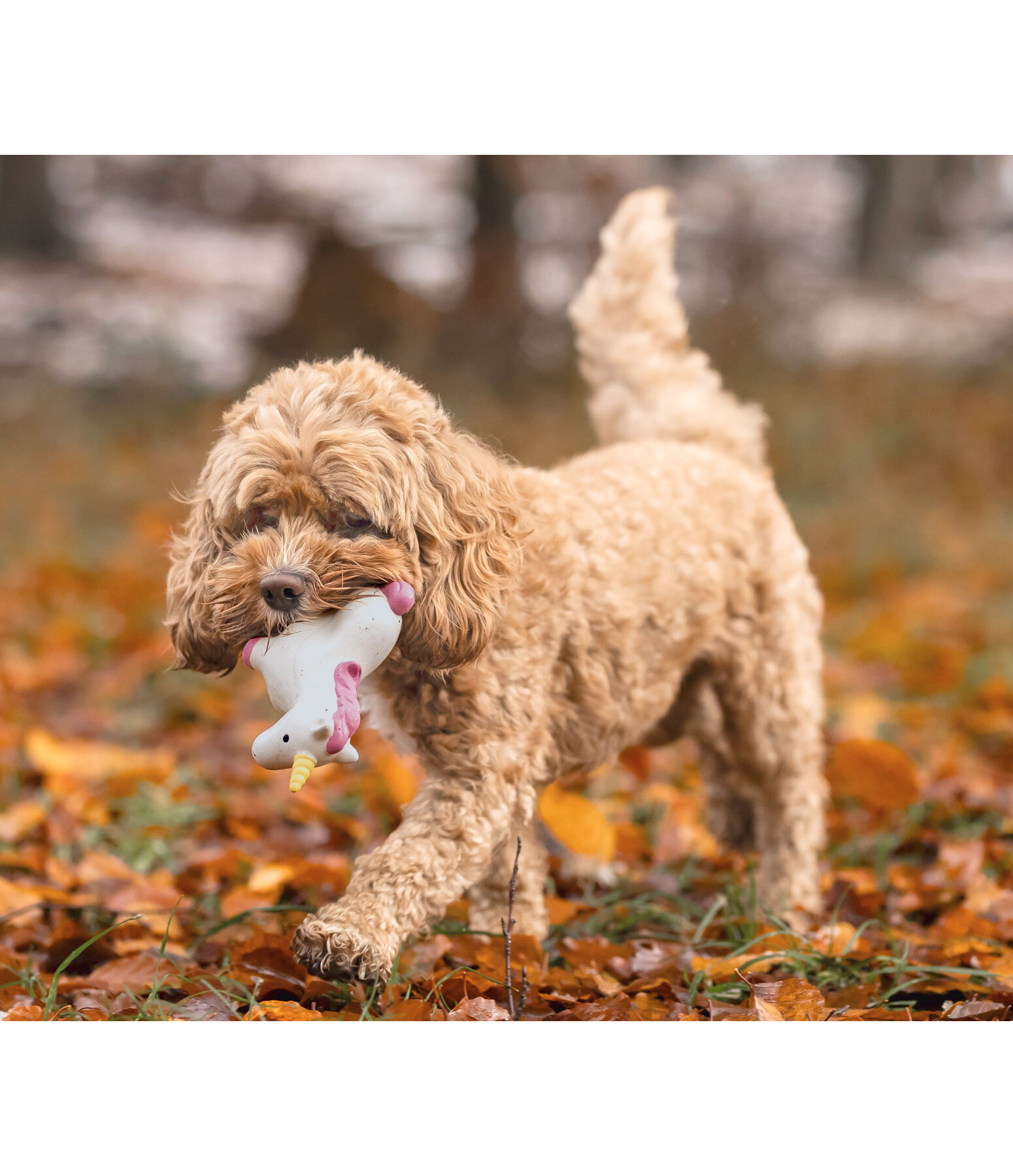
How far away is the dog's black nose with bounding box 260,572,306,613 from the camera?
7.20 feet

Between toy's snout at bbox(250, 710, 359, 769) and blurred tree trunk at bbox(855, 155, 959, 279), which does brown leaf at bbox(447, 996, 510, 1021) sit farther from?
blurred tree trunk at bbox(855, 155, 959, 279)

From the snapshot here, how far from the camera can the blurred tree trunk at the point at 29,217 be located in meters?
8.98

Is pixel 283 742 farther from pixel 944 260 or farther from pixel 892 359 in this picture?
pixel 944 260

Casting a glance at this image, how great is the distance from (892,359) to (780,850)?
6.82 meters

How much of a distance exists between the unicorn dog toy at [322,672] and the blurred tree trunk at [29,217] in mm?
8028

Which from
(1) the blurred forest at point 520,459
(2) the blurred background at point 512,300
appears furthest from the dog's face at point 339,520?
(2) the blurred background at point 512,300

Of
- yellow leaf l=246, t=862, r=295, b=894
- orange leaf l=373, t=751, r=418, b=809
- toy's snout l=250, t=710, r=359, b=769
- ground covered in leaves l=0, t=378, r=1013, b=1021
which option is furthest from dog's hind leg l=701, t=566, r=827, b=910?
toy's snout l=250, t=710, r=359, b=769

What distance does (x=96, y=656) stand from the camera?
6.28 m

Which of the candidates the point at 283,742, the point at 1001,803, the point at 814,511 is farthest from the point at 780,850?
the point at 814,511

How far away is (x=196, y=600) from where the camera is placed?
8.16 feet

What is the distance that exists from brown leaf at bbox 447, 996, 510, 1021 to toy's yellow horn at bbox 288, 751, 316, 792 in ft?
2.41

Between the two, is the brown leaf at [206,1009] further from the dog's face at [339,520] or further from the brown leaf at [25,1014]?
the dog's face at [339,520]

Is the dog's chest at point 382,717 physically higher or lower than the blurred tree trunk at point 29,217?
lower

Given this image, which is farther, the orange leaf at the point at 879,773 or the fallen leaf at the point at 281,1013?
the orange leaf at the point at 879,773
